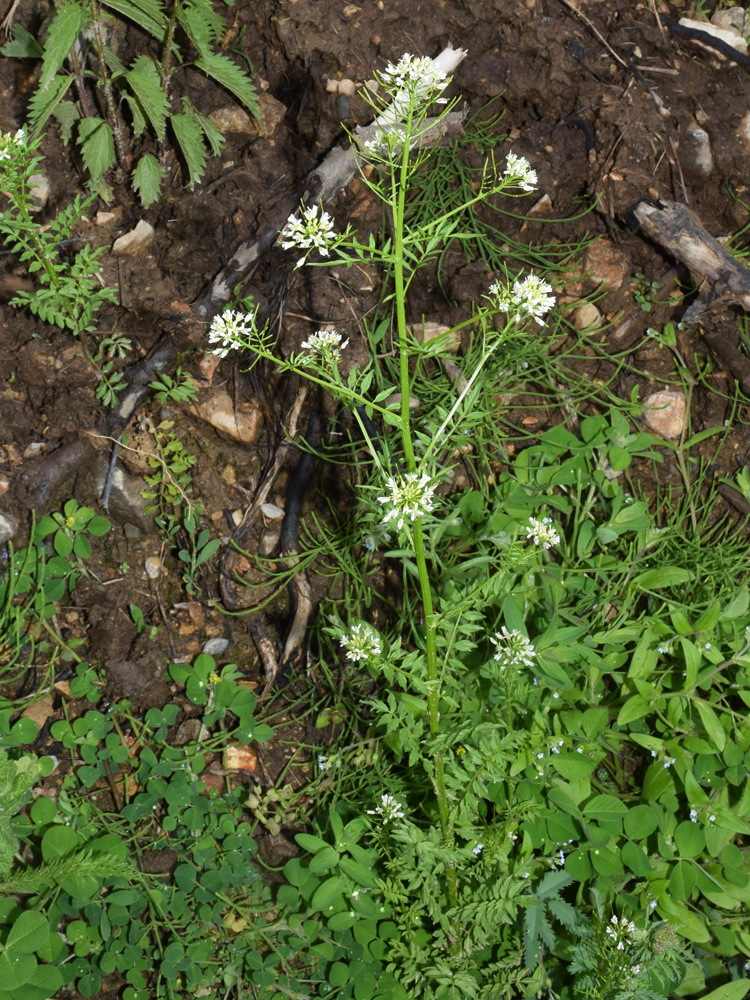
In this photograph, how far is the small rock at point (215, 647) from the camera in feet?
9.57

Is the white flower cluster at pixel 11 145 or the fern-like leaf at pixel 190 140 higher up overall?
the white flower cluster at pixel 11 145

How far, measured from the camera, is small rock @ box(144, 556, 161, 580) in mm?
2941

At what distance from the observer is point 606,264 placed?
325cm

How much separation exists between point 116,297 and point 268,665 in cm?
151

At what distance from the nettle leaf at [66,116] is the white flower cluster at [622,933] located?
321 cm

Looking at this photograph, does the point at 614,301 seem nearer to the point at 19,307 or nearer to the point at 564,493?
the point at 564,493

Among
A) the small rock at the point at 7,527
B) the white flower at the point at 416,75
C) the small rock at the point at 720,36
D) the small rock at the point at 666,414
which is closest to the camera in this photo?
the white flower at the point at 416,75

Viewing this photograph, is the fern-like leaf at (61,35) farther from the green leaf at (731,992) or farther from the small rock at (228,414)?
the green leaf at (731,992)

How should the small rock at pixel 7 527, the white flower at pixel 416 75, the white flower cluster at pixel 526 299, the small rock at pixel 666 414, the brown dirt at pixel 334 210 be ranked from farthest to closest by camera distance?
the small rock at pixel 666 414 → the brown dirt at pixel 334 210 → the small rock at pixel 7 527 → the white flower cluster at pixel 526 299 → the white flower at pixel 416 75

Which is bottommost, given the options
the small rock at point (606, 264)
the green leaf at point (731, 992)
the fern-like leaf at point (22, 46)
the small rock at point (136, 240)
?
the green leaf at point (731, 992)

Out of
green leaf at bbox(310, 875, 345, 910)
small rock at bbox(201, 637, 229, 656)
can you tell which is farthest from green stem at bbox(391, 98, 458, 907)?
small rock at bbox(201, 637, 229, 656)

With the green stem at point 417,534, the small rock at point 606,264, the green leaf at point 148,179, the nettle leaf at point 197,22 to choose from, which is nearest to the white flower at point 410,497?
the green stem at point 417,534

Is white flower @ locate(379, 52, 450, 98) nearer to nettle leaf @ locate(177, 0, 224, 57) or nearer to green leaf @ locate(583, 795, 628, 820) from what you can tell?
nettle leaf @ locate(177, 0, 224, 57)

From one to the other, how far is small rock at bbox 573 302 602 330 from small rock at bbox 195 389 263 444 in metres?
1.37
